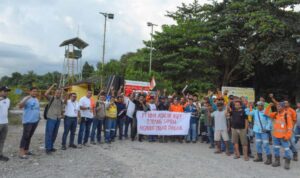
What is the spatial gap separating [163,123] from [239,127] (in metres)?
3.77

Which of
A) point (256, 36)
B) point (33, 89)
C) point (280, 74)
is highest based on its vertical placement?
point (256, 36)

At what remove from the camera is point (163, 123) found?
13109 mm

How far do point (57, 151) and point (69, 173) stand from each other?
2.87m

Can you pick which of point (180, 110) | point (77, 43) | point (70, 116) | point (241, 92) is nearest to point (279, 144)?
Result: point (180, 110)

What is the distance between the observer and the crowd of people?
8.98m

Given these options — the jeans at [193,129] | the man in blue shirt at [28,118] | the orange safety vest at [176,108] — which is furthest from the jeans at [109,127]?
the man in blue shirt at [28,118]

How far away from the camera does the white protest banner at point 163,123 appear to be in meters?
12.9

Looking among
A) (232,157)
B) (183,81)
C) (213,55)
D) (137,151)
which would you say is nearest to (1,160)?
(137,151)

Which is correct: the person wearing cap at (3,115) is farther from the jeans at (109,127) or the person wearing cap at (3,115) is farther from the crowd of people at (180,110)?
the jeans at (109,127)

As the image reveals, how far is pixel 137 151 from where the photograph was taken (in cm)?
1034

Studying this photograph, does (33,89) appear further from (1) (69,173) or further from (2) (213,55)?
(2) (213,55)

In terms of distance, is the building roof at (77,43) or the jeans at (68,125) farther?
the building roof at (77,43)

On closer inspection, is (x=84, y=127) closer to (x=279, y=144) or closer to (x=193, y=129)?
(x=193, y=129)

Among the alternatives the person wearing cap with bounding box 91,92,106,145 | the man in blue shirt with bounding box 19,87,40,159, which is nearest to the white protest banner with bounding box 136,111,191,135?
the person wearing cap with bounding box 91,92,106,145
